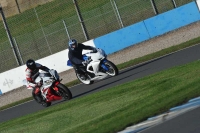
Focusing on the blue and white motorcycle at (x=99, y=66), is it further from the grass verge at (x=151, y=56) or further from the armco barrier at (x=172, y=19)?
the armco barrier at (x=172, y=19)

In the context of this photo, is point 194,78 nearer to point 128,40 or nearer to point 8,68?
point 128,40

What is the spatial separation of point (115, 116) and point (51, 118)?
3833mm

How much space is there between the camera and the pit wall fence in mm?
28516

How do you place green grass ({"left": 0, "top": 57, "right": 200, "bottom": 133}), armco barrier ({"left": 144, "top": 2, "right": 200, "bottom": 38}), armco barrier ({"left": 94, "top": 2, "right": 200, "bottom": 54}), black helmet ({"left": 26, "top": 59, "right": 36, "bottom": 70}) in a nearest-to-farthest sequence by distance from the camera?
green grass ({"left": 0, "top": 57, "right": 200, "bottom": 133})
black helmet ({"left": 26, "top": 59, "right": 36, "bottom": 70})
armco barrier ({"left": 144, "top": 2, "right": 200, "bottom": 38})
armco barrier ({"left": 94, "top": 2, "right": 200, "bottom": 54})

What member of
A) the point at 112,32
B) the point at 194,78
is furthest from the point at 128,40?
the point at 194,78

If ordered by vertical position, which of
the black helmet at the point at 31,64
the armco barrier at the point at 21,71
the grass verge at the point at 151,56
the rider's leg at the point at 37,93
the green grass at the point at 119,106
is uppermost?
the black helmet at the point at 31,64

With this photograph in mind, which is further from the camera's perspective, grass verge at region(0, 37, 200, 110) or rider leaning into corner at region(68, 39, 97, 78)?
grass verge at region(0, 37, 200, 110)

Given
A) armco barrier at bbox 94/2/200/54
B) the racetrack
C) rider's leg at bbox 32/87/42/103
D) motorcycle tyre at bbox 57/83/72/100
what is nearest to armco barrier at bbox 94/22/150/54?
armco barrier at bbox 94/2/200/54

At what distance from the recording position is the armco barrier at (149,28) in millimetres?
28438

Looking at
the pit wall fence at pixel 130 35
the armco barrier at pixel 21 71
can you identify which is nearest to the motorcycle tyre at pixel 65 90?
the pit wall fence at pixel 130 35

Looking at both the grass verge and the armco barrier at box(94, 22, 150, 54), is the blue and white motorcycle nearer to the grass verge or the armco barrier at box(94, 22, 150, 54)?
the grass verge

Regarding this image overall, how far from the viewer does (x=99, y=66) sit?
2316 centimetres

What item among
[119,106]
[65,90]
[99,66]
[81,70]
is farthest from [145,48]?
[119,106]

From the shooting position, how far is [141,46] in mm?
28875
